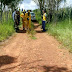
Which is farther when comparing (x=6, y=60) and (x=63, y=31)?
(x=63, y=31)

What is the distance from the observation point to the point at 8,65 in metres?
4.51

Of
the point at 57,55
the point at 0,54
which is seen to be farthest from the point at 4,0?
the point at 57,55

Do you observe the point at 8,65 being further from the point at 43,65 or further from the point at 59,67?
the point at 59,67

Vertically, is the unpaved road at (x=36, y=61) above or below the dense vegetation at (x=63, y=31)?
below

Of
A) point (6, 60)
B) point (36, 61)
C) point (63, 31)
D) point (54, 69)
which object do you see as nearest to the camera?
point (54, 69)

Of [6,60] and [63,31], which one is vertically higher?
→ [63,31]

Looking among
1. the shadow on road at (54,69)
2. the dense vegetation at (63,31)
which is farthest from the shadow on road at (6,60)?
the dense vegetation at (63,31)

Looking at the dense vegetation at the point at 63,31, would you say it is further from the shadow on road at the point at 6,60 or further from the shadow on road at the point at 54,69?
the shadow on road at the point at 6,60

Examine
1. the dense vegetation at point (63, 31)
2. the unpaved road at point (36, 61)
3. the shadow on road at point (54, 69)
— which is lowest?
the shadow on road at point (54, 69)

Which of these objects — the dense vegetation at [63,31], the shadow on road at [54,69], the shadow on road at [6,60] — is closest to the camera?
the shadow on road at [54,69]

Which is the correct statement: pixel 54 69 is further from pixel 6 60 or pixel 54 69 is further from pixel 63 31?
pixel 63 31

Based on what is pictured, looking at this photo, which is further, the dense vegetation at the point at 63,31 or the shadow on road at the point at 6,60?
the dense vegetation at the point at 63,31

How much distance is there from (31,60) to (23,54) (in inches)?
29.8

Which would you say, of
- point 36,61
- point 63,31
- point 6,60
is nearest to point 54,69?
point 36,61
